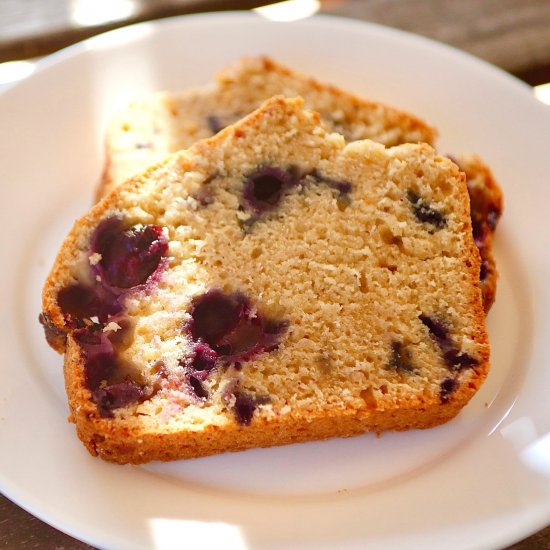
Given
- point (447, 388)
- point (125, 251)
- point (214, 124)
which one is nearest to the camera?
point (447, 388)

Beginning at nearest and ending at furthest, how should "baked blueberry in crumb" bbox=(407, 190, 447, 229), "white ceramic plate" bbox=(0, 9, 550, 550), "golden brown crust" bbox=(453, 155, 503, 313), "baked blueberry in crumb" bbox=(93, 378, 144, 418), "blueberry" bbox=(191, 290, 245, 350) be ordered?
"white ceramic plate" bbox=(0, 9, 550, 550)
"baked blueberry in crumb" bbox=(93, 378, 144, 418)
"blueberry" bbox=(191, 290, 245, 350)
"baked blueberry in crumb" bbox=(407, 190, 447, 229)
"golden brown crust" bbox=(453, 155, 503, 313)

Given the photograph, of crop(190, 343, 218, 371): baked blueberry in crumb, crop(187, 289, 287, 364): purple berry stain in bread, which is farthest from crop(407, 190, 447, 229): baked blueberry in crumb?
crop(190, 343, 218, 371): baked blueberry in crumb

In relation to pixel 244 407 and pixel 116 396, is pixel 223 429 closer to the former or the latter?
pixel 244 407

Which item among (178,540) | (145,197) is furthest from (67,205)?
(178,540)

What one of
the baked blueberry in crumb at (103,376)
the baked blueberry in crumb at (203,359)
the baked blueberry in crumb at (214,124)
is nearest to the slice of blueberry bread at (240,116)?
the baked blueberry in crumb at (214,124)

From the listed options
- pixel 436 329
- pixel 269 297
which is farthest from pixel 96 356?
pixel 436 329

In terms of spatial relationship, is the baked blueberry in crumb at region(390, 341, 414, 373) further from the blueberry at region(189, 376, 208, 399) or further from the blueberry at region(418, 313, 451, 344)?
the blueberry at region(189, 376, 208, 399)

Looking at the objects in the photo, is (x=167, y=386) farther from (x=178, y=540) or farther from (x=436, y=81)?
(x=436, y=81)
